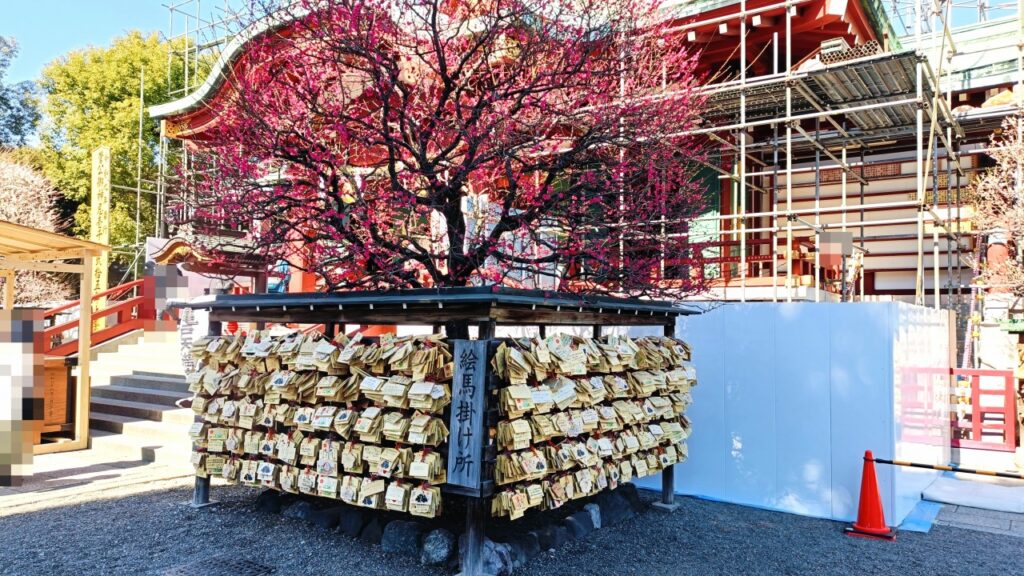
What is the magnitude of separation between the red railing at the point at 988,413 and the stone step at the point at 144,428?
34.9 feet

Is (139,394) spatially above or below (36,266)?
below

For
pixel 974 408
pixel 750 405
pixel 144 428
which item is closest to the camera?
pixel 750 405

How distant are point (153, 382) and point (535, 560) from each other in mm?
8049

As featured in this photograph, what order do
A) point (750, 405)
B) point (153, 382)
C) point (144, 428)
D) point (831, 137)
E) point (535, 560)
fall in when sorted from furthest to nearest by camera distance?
point (831, 137) → point (153, 382) → point (144, 428) → point (750, 405) → point (535, 560)

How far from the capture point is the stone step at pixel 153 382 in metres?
10.4

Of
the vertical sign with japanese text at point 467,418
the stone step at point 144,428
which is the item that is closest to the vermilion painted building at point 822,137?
the stone step at point 144,428

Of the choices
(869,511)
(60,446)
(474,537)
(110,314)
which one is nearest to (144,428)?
(60,446)

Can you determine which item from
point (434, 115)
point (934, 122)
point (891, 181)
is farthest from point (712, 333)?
point (891, 181)

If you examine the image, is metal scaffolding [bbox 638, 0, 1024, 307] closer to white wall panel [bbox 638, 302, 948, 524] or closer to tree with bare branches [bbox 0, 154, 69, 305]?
white wall panel [bbox 638, 302, 948, 524]

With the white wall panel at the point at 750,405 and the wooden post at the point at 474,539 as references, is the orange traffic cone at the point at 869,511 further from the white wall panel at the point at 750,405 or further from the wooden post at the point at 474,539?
the wooden post at the point at 474,539

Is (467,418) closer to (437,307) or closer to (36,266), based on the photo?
(437,307)

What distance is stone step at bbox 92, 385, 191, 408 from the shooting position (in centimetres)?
996

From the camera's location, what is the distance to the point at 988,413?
10.6 m

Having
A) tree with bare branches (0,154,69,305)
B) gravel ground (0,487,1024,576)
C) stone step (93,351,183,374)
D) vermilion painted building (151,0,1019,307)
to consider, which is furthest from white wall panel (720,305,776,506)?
tree with bare branches (0,154,69,305)
